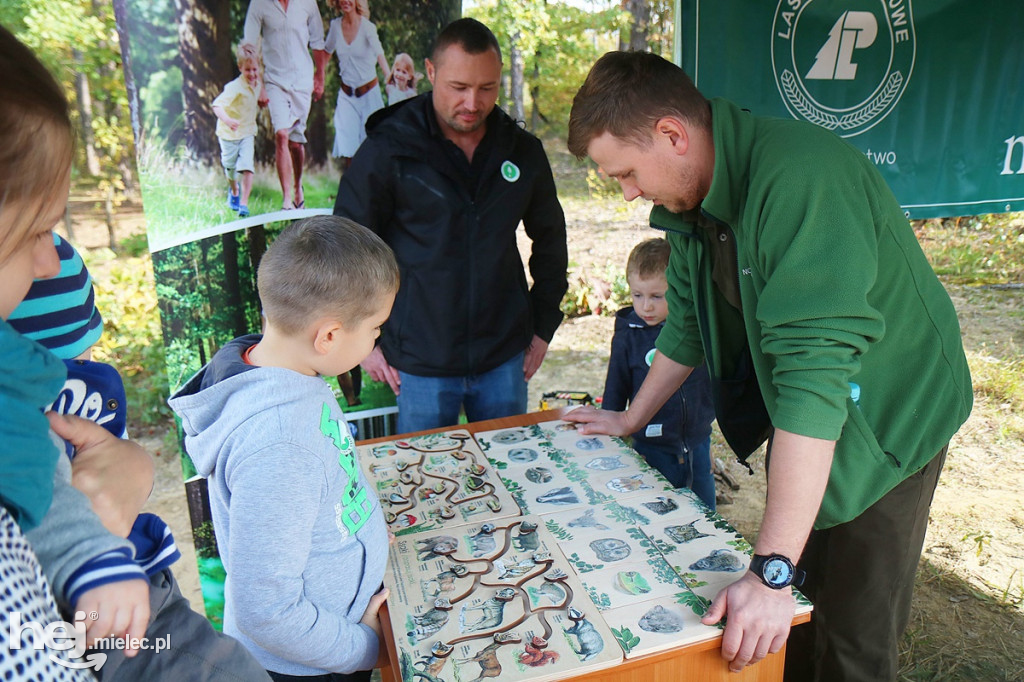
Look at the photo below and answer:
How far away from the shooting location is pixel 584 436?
2051mm

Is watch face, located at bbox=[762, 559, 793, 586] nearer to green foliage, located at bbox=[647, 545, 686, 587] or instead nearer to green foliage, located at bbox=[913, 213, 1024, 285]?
green foliage, located at bbox=[647, 545, 686, 587]

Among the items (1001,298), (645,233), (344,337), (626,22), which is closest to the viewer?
(344,337)

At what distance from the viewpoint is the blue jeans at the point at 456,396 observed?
2689mm

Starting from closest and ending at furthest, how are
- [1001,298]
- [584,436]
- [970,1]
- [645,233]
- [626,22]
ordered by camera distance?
[584,436]
[970,1]
[1001,298]
[645,233]
[626,22]

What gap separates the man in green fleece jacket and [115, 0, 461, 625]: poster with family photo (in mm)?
1454

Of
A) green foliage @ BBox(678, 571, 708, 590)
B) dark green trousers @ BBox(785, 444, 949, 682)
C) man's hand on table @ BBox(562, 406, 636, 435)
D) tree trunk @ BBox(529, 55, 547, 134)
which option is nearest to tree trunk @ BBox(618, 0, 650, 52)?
tree trunk @ BBox(529, 55, 547, 134)

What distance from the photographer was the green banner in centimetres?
282

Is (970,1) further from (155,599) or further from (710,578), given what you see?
(155,599)

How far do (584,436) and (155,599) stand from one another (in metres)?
1.27

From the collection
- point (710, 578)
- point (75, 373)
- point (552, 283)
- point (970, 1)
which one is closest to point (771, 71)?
point (970, 1)

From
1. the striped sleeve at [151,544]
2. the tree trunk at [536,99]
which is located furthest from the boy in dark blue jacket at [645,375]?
the tree trunk at [536,99]

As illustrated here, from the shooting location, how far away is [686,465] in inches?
105

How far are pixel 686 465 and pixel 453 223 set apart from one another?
125 centimetres

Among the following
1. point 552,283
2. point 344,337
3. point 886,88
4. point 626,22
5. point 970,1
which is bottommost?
point 552,283
